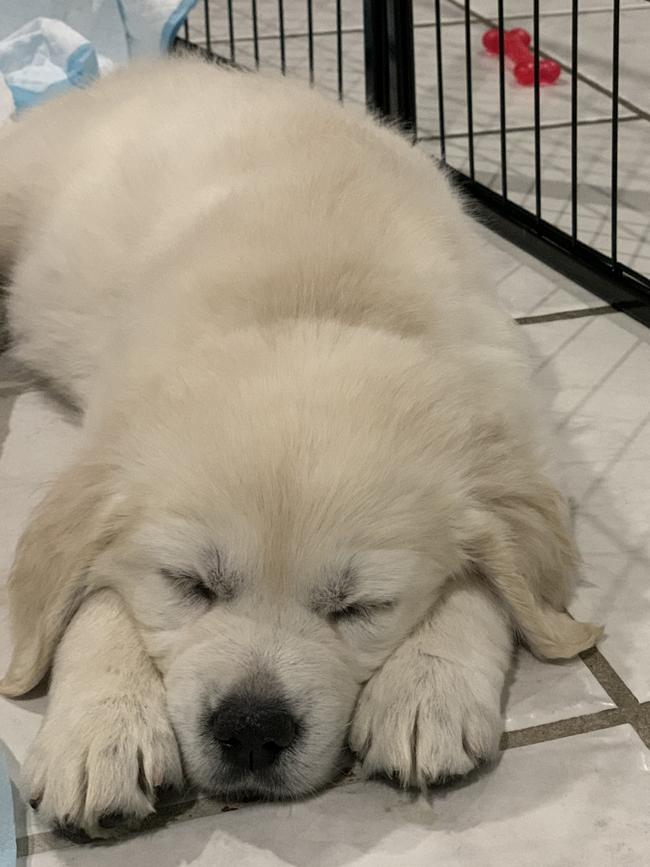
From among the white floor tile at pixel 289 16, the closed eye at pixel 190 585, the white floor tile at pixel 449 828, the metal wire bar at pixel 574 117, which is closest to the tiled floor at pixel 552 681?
the white floor tile at pixel 449 828

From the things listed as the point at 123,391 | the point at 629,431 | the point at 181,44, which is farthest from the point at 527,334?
the point at 181,44

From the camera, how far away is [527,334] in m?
2.70

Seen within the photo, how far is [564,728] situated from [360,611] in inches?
13.3

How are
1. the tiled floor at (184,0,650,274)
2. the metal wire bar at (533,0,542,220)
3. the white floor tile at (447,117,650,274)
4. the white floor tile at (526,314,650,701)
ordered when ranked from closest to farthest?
the white floor tile at (526,314,650,701) → the metal wire bar at (533,0,542,220) → the white floor tile at (447,117,650,274) → the tiled floor at (184,0,650,274)

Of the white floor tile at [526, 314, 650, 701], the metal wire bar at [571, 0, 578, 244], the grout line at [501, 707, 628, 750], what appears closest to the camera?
the grout line at [501, 707, 628, 750]

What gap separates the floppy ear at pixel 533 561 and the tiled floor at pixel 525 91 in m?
1.39

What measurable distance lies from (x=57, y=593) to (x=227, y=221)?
704 mm

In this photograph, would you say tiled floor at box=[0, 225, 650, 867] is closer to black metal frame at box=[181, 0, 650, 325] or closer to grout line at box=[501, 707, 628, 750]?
grout line at box=[501, 707, 628, 750]

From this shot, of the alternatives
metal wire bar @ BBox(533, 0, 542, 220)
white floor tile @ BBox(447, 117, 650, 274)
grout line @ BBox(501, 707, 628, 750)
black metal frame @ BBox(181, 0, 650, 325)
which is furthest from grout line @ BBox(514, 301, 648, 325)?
grout line @ BBox(501, 707, 628, 750)

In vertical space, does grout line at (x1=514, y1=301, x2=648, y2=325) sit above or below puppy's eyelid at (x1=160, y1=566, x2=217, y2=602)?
below

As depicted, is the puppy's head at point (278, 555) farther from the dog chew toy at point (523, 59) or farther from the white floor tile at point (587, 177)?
the dog chew toy at point (523, 59)

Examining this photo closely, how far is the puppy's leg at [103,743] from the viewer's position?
1.46 metres

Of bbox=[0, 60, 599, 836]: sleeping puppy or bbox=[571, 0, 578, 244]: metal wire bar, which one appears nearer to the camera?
bbox=[0, 60, 599, 836]: sleeping puppy

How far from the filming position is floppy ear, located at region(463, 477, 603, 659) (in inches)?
65.0
